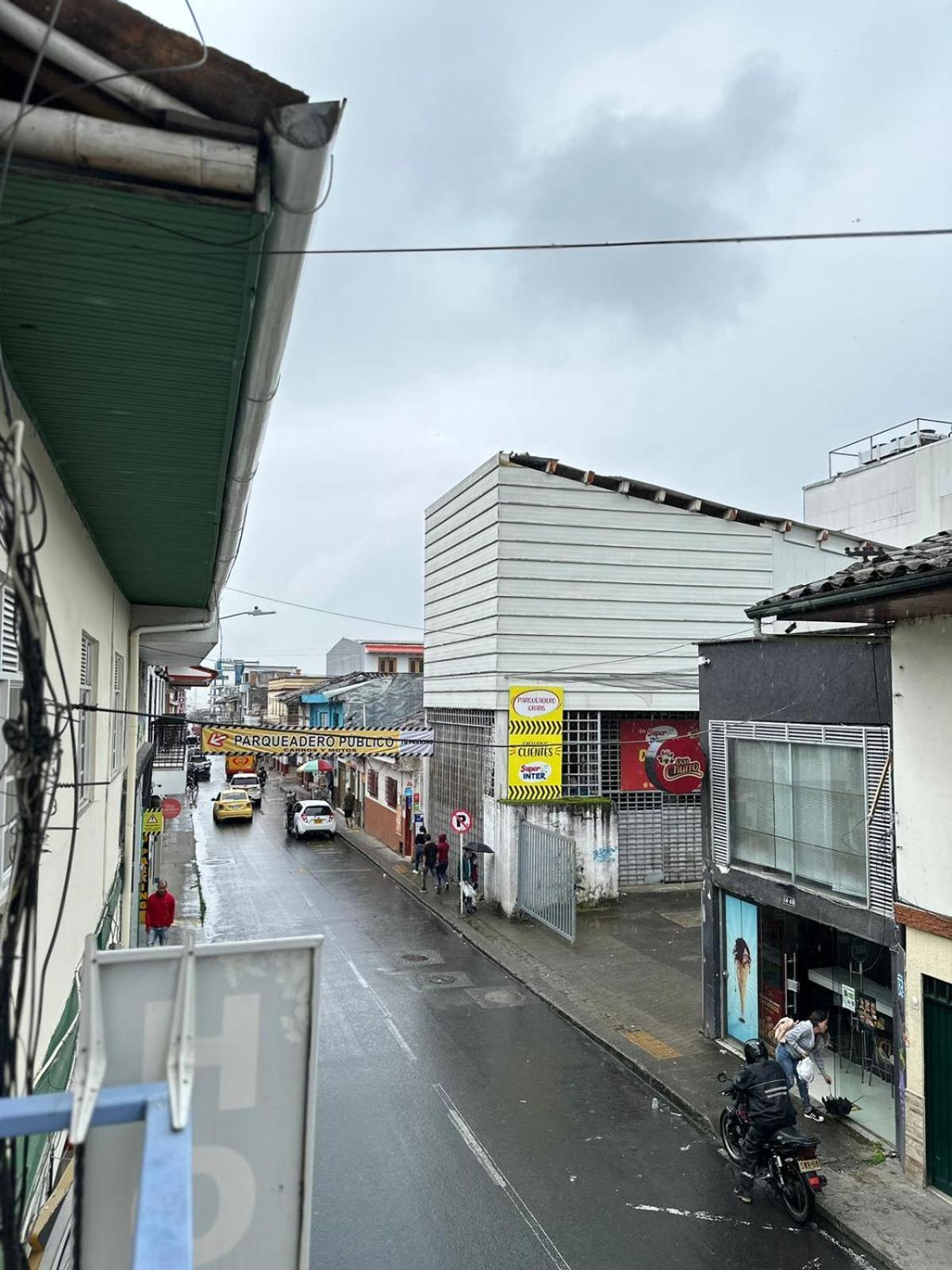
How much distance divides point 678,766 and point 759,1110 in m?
4.96

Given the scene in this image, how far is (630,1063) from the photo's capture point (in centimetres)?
1244

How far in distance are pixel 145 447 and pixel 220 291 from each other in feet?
6.98

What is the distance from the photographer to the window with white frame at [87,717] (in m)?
7.95

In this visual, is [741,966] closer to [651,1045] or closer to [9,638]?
[651,1045]

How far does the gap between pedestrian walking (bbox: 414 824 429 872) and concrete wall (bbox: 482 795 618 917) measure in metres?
4.03

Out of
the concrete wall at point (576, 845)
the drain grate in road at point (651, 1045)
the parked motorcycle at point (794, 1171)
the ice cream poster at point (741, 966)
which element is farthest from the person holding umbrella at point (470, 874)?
the parked motorcycle at point (794, 1171)

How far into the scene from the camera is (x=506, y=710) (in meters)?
21.8

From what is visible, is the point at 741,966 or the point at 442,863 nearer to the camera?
the point at 741,966

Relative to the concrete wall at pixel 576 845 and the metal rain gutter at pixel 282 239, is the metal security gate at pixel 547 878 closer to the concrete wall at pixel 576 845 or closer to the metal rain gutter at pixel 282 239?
the concrete wall at pixel 576 845

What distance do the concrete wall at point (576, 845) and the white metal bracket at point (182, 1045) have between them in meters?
19.4

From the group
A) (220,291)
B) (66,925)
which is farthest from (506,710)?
(220,291)

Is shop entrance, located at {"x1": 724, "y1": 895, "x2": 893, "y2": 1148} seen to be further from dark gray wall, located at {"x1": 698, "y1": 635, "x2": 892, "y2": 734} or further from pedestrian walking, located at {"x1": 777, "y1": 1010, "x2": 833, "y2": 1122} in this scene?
dark gray wall, located at {"x1": 698, "y1": 635, "x2": 892, "y2": 734}

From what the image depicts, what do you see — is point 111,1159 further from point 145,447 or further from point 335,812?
point 335,812

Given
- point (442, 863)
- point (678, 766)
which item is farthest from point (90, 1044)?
point (442, 863)
